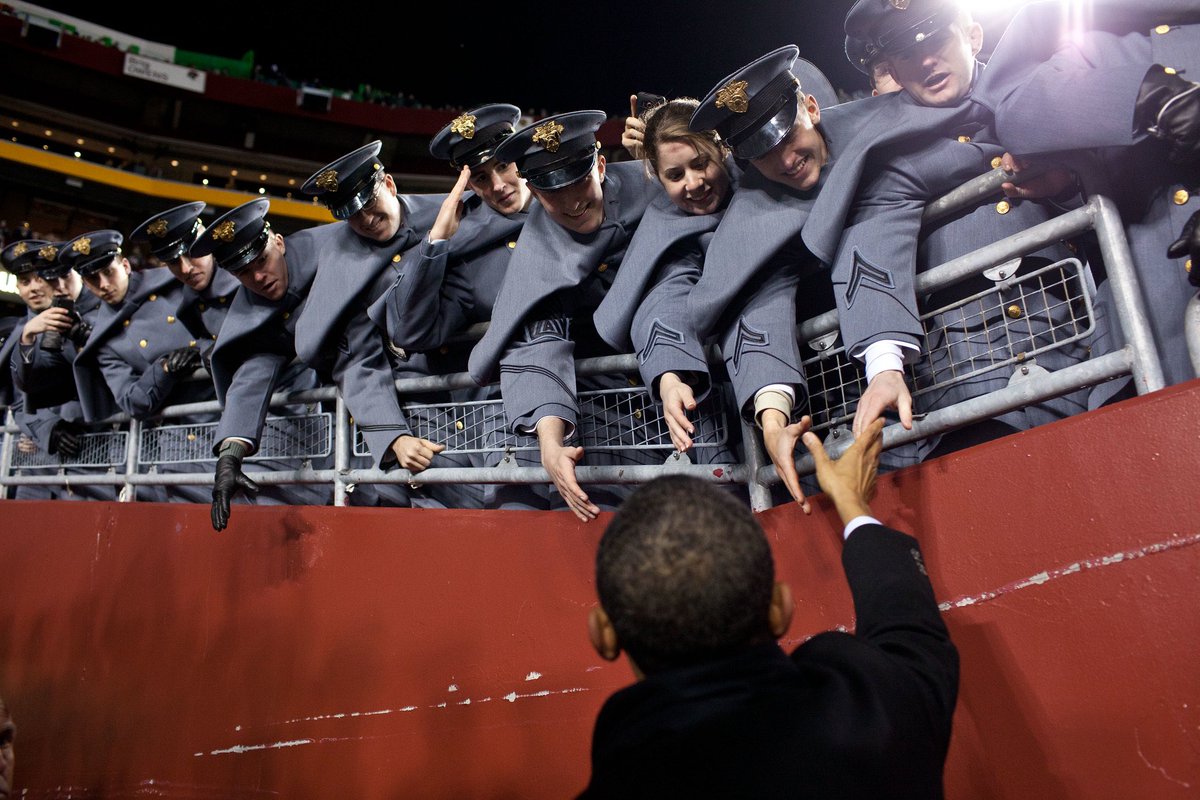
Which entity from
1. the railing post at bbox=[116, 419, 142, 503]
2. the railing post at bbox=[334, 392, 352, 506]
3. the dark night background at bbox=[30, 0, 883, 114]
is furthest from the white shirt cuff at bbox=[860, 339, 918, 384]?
the dark night background at bbox=[30, 0, 883, 114]

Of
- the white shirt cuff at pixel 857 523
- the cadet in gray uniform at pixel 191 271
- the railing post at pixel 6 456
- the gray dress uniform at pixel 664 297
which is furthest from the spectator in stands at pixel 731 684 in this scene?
the railing post at pixel 6 456

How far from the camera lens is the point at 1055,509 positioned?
1.58 meters

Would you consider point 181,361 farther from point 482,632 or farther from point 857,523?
point 857,523

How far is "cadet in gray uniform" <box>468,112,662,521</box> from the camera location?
2498mm

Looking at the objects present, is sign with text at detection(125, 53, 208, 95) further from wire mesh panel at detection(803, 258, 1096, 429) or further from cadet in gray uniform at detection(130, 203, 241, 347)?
wire mesh panel at detection(803, 258, 1096, 429)

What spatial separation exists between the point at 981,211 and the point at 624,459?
1207 mm

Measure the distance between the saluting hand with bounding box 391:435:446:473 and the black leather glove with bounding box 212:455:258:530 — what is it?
23.9 inches

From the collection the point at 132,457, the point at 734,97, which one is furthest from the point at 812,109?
the point at 132,457

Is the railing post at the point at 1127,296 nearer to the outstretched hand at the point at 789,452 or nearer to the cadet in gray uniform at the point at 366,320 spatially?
the outstretched hand at the point at 789,452

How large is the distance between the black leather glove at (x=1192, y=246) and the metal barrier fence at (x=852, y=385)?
0.07m

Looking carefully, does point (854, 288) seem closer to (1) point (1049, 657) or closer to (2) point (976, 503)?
(2) point (976, 503)

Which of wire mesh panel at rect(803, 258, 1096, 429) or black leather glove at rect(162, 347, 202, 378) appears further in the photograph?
black leather glove at rect(162, 347, 202, 378)

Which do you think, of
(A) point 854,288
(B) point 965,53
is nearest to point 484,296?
(A) point 854,288

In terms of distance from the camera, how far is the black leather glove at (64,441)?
4.51 m
